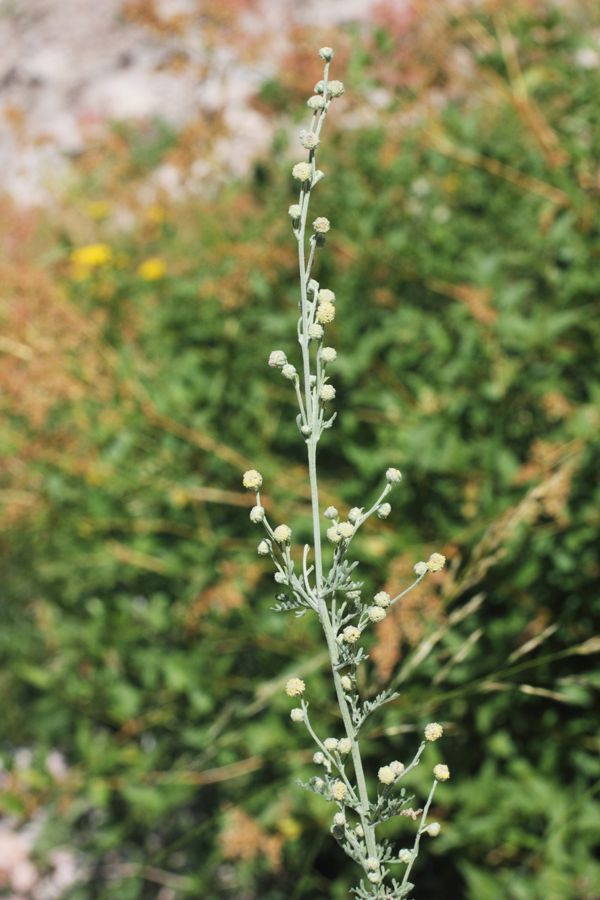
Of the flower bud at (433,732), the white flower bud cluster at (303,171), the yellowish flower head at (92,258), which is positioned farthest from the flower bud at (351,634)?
the yellowish flower head at (92,258)

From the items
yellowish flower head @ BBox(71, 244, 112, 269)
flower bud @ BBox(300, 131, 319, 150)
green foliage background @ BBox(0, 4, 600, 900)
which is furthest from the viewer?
yellowish flower head @ BBox(71, 244, 112, 269)

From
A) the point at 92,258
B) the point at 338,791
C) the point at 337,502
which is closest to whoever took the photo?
the point at 338,791

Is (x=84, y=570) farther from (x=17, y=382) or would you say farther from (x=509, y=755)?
(x=509, y=755)

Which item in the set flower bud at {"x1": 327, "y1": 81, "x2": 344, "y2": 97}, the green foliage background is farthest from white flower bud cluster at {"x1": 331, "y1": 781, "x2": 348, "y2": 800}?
A: the green foliage background

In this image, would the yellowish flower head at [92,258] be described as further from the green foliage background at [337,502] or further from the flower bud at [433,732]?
the flower bud at [433,732]

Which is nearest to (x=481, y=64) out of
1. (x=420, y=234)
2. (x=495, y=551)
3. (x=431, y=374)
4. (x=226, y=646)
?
(x=420, y=234)

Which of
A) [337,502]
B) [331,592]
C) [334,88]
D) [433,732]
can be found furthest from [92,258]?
[433,732]

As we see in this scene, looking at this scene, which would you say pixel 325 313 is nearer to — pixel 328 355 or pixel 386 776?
pixel 328 355

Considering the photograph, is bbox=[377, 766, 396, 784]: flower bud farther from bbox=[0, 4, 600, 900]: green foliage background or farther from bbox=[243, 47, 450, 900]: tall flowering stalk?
bbox=[0, 4, 600, 900]: green foliage background
